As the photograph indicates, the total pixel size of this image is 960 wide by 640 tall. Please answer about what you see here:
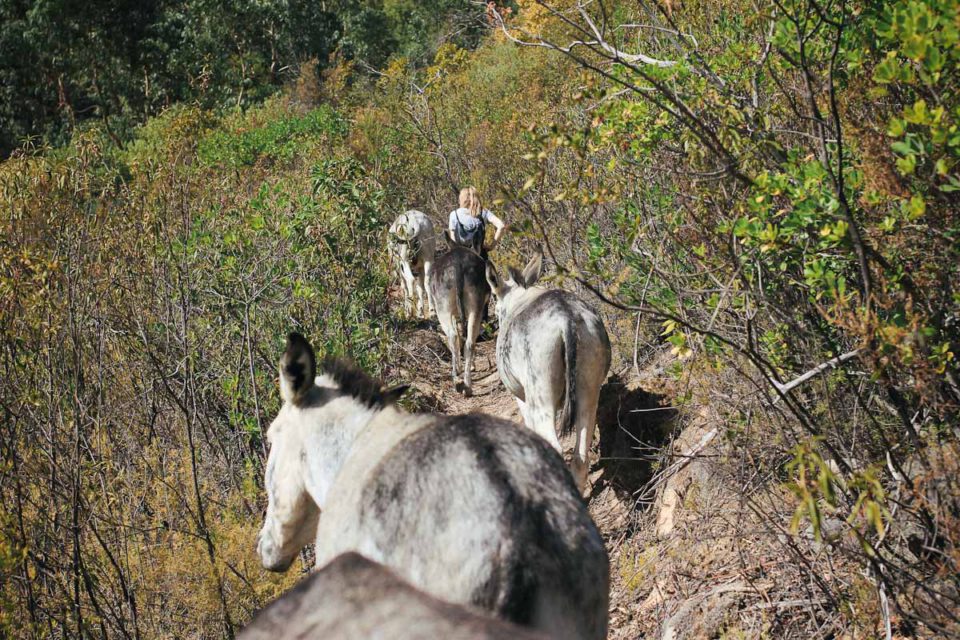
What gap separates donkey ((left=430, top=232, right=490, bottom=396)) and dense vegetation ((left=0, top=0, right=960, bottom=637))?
2.88 ft

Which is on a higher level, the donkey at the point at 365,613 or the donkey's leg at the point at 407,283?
the donkey at the point at 365,613

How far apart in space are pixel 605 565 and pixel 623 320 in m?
6.08

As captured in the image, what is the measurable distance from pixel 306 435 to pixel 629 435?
4171mm

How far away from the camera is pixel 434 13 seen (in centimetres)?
4044

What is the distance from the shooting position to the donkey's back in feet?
9.56

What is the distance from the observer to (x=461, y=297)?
11.1 meters

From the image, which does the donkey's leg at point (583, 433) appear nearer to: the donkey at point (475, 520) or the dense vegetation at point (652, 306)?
the dense vegetation at point (652, 306)

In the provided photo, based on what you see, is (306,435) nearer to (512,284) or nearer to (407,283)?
(512,284)

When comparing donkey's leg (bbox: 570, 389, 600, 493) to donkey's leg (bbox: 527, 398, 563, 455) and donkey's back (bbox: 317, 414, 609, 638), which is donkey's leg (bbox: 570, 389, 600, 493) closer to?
donkey's leg (bbox: 527, 398, 563, 455)

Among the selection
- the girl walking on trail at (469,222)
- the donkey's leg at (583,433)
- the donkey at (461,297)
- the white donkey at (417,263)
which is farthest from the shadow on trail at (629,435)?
the white donkey at (417,263)

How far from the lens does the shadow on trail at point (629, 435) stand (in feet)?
25.6

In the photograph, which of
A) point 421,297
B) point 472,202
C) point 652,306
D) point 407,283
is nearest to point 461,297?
point 472,202

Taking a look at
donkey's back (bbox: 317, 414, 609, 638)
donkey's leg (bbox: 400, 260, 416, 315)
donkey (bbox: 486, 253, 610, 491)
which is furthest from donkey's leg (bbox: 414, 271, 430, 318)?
donkey's back (bbox: 317, 414, 609, 638)

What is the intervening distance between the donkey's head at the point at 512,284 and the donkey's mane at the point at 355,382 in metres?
4.00
